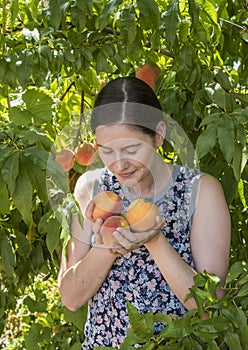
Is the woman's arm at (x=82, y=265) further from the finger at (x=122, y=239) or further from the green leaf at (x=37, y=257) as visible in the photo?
the green leaf at (x=37, y=257)

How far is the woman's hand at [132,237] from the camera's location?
1562mm

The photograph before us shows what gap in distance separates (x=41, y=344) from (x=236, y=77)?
125cm

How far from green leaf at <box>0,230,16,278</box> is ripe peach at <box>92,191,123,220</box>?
64 centimetres

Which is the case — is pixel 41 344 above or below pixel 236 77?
below

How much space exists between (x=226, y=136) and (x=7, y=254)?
0.89 meters

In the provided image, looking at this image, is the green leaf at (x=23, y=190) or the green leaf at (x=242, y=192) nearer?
the green leaf at (x=23, y=190)

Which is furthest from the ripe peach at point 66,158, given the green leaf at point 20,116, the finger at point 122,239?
the finger at point 122,239

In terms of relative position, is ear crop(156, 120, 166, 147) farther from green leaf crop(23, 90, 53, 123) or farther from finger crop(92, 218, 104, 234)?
green leaf crop(23, 90, 53, 123)

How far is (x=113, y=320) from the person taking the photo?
1848mm

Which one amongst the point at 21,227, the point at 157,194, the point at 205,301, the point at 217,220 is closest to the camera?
the point at 205,301

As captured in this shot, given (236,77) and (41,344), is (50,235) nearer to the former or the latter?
(236,77)

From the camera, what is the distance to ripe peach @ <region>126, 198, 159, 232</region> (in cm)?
162

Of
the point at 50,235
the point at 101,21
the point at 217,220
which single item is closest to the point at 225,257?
the point at 217,220

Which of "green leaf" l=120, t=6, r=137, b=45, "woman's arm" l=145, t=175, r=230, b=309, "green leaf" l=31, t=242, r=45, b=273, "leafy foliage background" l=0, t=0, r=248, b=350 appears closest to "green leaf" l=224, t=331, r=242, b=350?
"leafy foliage background" l=0, t=0, r=248, b=350
